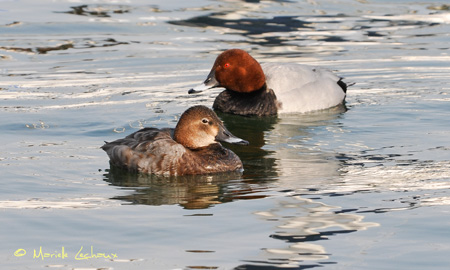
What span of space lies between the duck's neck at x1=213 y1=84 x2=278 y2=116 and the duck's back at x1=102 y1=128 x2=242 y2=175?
9.88 ft

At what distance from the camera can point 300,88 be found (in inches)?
444

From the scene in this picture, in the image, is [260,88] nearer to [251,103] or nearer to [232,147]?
[251,103]

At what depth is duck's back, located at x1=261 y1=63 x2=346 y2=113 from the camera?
1111 cm

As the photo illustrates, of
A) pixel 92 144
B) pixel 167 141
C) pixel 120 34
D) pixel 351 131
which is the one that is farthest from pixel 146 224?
pixel 120 34

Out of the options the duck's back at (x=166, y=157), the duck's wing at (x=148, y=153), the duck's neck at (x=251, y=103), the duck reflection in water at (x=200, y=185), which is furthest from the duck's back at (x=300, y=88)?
the duck's wing at (x=148, y=153)

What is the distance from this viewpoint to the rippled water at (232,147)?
18.2 ft

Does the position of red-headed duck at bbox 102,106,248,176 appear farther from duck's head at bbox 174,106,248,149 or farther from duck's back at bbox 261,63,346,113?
duck's back at bbox 261,63,346,113

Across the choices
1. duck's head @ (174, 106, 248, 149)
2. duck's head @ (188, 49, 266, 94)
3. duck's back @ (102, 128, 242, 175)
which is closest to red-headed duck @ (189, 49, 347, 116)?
duck's head @ (188, 49, 266, 94)

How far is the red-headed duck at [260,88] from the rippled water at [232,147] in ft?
0.83

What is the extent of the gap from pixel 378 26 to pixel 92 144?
9.18m

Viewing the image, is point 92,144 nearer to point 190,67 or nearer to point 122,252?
point 122,252

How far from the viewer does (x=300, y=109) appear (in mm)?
11109

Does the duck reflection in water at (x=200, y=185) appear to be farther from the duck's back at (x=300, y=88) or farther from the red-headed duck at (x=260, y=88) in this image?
the duck's back at (x=300, y=88)

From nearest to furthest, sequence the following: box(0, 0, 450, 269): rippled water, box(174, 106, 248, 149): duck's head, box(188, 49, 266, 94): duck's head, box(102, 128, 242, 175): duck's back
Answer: box(0, 0, 450, 269): rippled water < box(102, 128, 242, 175): duck's back < box(174, 106, 248, 149): duck's head < box(188, 49, 266, 94): duck's head
